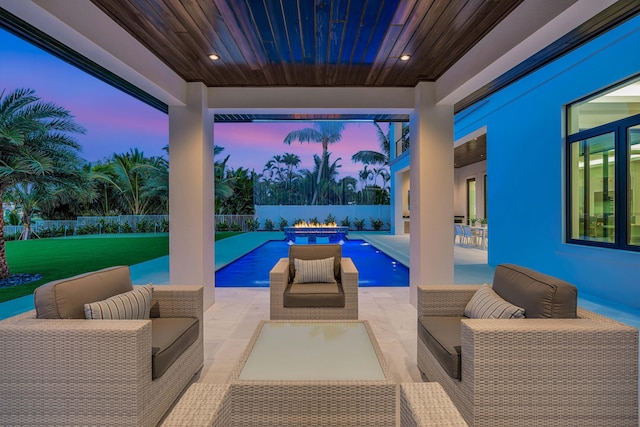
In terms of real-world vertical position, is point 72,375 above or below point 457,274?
above

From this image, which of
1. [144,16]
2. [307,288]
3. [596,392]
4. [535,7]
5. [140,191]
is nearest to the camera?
[596,392]

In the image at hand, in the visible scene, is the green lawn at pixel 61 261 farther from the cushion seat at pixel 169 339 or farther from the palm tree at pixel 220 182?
the palm tree at pixel 220 182

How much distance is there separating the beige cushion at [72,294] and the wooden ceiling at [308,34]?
2.26 m

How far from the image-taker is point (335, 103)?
15.1 feet

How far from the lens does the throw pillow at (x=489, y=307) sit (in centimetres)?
189

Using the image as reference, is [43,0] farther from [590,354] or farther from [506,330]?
[590,354]

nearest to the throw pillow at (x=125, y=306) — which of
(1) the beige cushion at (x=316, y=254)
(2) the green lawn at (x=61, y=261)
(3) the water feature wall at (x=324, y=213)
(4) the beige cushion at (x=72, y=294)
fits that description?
(4) the beige cushion at (x=72, y=294)

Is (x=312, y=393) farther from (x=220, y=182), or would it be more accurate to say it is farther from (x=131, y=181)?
(x=131, y=181)

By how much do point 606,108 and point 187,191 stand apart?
6.11 metres

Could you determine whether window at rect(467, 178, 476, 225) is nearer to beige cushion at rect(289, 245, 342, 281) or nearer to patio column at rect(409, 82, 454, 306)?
patio column at rect(409, 82, 454, 306)

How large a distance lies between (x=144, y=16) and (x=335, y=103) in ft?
8.21

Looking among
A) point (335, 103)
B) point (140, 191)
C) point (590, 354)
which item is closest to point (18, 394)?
point (590, 354)

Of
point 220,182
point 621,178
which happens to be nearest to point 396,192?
point 220,182

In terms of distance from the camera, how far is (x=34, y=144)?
19.7 feet
